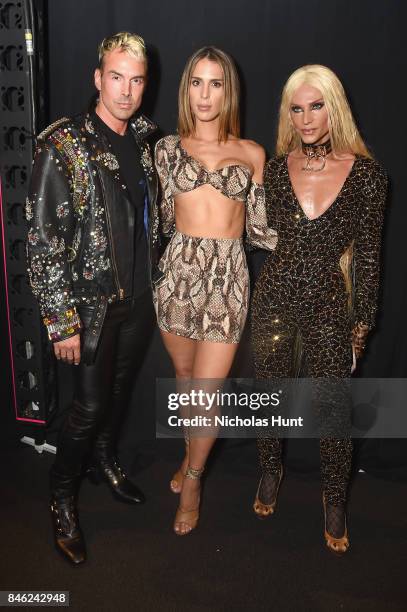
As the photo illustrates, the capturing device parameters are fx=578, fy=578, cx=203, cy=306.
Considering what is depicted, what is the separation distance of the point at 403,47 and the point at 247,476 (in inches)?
89.6

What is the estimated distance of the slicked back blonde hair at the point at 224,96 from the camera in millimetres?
2283

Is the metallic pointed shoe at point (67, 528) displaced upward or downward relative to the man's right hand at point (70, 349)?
downward

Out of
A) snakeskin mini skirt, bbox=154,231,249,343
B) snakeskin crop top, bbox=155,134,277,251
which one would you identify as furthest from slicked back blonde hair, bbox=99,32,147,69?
snakeskin mini skirt, bbox=154,231,249,343

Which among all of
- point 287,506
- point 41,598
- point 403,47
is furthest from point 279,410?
point 403,47

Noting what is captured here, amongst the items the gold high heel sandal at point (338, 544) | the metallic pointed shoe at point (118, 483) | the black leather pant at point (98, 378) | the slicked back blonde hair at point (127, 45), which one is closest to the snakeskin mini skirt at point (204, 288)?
the black leather pant at point (98, 378)

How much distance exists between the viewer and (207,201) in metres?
2.37

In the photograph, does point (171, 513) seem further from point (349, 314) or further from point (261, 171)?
point (261, 171)

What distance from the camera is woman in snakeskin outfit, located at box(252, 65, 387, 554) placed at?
2186 millimetres

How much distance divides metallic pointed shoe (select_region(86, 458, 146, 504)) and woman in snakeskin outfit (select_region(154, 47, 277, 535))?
2.33 feet

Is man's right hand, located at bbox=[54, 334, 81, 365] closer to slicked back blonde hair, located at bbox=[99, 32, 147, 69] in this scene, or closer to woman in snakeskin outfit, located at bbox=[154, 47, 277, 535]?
woman in snakeskin outfit, located at bbox=[154, 47, 277, 535]

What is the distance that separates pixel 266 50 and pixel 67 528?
2.36m

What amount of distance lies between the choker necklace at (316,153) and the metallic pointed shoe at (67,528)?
171cm
